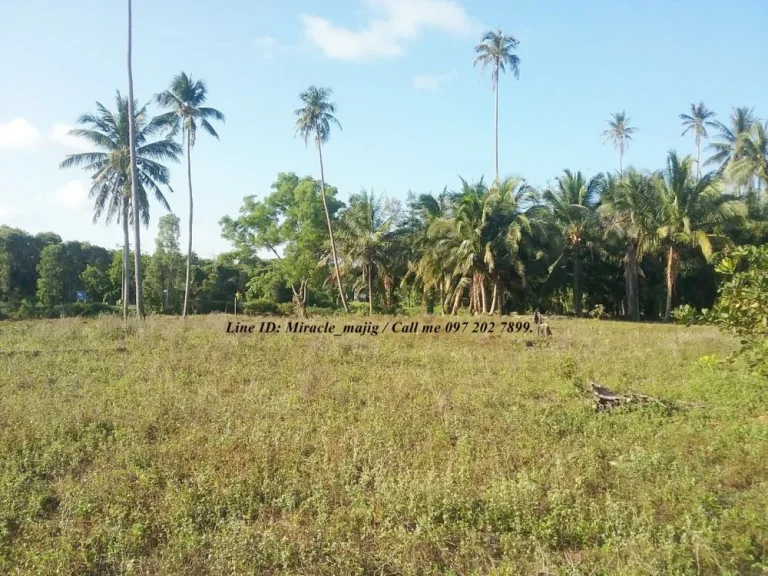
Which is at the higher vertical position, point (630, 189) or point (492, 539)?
point (630, 189)

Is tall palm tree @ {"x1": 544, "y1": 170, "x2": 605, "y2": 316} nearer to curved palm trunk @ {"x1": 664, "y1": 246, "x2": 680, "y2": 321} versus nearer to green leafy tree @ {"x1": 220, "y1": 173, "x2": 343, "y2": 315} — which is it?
curved palm trunk @ {"x1": 664, "y1": 246, "x2": 680, "y2": 321}

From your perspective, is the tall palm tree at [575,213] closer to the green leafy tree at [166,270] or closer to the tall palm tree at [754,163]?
the tall palm tree at [754,163]

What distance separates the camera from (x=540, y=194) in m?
27.5

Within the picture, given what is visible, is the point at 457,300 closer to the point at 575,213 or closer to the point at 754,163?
the point at 575,213

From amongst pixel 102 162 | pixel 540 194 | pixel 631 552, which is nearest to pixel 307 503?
pixel 631 552

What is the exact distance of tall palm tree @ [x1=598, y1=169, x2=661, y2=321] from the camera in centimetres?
2461

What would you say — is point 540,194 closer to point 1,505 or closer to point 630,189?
Result: point 630,189

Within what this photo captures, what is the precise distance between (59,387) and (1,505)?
12.9 feet

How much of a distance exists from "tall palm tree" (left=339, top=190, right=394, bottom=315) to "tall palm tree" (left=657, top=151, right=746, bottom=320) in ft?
42.0

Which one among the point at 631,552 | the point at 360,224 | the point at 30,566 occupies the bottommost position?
the point at 30,566

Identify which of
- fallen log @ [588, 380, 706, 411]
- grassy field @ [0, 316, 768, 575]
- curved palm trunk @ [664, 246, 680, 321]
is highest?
curved palm trunk @ [664, 246, 680, 321]

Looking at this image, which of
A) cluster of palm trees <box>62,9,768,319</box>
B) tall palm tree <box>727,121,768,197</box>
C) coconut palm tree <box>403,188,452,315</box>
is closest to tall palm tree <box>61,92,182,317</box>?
cluster of palm trees <box>62,9,768,319</box>

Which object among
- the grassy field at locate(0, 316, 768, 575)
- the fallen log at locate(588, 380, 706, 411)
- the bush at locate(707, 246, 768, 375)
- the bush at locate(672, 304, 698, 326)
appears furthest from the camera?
the fallen log at locate(588, 380, 706, 411)

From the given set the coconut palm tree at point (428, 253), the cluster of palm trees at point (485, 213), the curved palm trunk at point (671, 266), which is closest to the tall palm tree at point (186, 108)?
the cluster of palm trees at point (485, 213)
